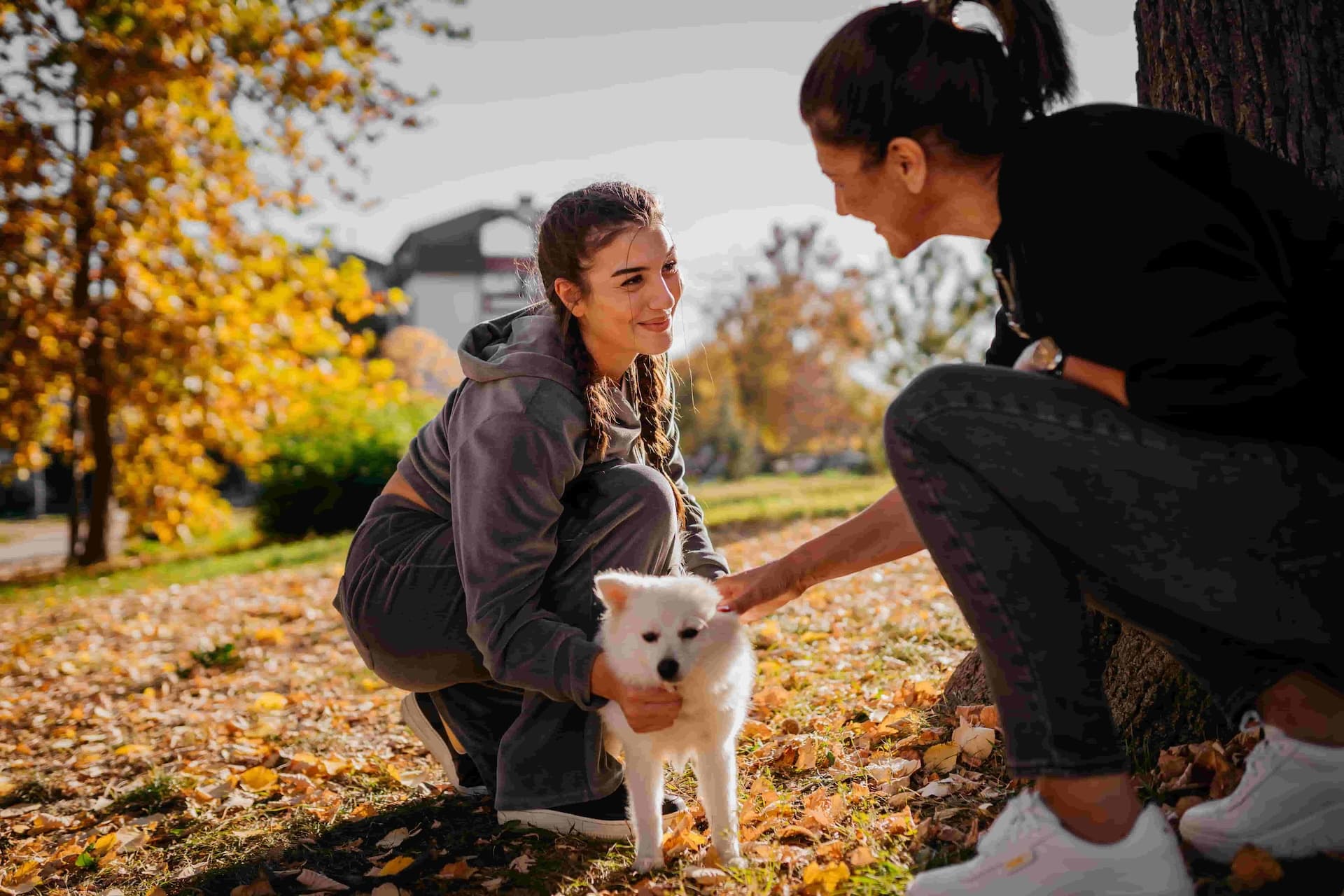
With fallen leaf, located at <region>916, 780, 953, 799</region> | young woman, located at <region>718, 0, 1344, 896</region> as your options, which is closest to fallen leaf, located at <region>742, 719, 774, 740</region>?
fallen leaf, located at <region>916, 780, 953, 799</region>

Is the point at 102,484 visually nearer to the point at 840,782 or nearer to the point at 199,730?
the point at 199,730

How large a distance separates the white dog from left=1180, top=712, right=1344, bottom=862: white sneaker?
106 centimetres

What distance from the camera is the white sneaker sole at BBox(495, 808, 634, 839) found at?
8.82 ft

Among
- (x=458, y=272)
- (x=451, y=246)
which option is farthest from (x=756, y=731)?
(x=451, y=246)

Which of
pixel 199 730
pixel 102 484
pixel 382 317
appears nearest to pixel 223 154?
pixel 102 484

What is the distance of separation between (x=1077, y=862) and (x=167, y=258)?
12.7 metres

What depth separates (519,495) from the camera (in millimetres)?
2547

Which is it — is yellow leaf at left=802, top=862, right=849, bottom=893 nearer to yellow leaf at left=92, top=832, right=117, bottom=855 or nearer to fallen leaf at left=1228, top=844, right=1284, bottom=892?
fallen leaf at left=1228, top=844, right=1284, bottom=892

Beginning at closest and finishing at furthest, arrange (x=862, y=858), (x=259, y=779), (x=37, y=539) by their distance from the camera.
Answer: (x=862, y=858) < (x=259, y=779) < (x=37, y=539)

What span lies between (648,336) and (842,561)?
2.75ft

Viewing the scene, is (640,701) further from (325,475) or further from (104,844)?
(325,475)

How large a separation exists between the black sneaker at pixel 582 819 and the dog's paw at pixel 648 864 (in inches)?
8.8

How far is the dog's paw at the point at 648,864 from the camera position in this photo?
2459 mm

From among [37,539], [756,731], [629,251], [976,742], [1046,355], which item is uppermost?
[629,251]
